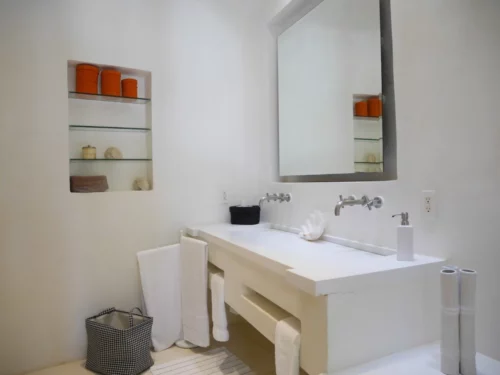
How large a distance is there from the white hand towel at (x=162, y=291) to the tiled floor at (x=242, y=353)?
4.5 inches

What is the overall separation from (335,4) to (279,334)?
188 cm

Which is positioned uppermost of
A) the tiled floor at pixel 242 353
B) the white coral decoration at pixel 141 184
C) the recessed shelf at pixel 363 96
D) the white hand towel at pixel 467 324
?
the recessed shelf at pixel 363 96

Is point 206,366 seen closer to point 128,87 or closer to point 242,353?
point 242,353

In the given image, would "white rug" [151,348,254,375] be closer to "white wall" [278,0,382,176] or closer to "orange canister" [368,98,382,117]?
"white wall" [278,0,382,176]

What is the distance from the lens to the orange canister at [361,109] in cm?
182

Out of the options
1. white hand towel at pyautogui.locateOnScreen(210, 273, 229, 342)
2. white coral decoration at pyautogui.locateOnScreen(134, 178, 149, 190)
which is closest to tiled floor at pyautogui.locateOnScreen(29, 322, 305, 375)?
white hand towel at pyautogui.locateOnScreen(210, 273, 229, 342)

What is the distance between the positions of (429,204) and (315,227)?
67 centimetres

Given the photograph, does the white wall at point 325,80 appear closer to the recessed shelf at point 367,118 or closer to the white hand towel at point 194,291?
the recessed shelf at point 367,118

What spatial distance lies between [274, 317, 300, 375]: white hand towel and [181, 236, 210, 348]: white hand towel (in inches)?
35.4

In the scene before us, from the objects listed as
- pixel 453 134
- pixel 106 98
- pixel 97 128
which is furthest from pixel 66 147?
pixel 453 134

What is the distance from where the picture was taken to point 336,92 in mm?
2057

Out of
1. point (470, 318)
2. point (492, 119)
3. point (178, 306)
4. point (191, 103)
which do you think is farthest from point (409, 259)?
point (191, 103)

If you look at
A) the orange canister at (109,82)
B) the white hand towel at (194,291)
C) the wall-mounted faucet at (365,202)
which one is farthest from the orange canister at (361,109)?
the orange canister at (109,82)

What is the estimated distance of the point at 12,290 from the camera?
205 centimetres
